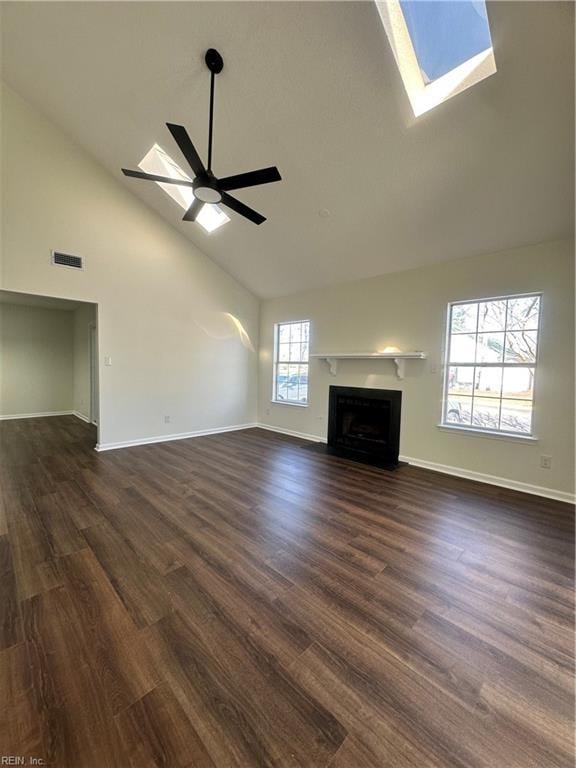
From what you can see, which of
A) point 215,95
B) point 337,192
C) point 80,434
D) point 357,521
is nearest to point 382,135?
point 337,192

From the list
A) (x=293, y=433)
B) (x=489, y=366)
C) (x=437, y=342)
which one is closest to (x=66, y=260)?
(x=293, y=433)

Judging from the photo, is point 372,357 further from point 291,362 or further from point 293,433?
point 293,433

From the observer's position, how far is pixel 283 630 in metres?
1.59

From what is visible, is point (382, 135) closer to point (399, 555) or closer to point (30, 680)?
point (399, 555)

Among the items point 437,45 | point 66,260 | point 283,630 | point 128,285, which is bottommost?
point 283,630

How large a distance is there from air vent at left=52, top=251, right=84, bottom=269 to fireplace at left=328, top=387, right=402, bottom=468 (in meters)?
4.32

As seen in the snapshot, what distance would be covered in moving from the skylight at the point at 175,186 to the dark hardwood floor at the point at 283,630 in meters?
4.03

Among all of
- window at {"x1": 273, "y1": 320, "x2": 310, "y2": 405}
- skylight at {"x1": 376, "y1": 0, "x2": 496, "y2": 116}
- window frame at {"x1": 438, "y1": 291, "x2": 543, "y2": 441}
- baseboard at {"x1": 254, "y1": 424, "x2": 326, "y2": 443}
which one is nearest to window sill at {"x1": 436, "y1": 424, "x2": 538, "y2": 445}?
window frame at {"x1": 438, "y1": 291, "x2": 543, "y2": 441}

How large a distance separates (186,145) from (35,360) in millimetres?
7085

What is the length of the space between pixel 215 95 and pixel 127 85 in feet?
3.33

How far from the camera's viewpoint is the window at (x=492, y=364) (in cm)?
358

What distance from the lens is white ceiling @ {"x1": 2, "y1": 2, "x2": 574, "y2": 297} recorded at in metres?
2.34

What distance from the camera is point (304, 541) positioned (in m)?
2.40

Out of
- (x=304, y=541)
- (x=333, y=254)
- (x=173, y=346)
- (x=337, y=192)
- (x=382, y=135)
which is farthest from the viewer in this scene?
(x=173, y=346)
